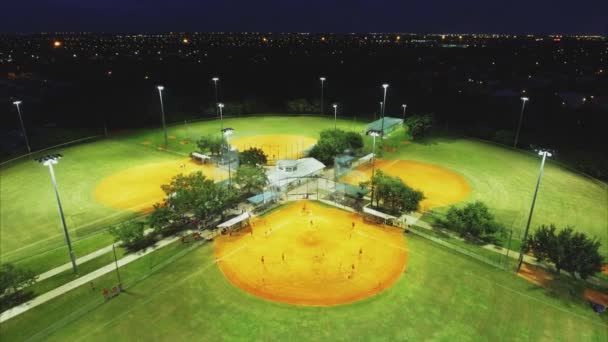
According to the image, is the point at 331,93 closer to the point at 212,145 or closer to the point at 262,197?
the point at 212,145

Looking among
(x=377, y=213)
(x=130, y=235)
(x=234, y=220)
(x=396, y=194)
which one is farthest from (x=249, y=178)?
(x=396, y=194)

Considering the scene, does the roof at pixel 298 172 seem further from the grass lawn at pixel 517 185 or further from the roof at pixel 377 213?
the grass lawn at pixel 517 185

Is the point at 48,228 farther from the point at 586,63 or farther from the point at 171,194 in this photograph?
the point at 586,63

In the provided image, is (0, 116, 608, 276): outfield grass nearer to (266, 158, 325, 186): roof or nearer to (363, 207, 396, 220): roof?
(363, 207, 396, 220): roof

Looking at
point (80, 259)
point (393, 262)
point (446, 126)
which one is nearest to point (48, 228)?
point (80, 259)

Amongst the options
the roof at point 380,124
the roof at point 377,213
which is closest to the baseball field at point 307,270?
the roof at point 377,213
